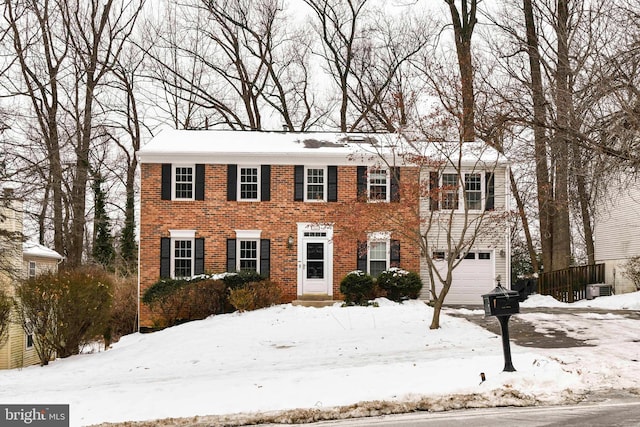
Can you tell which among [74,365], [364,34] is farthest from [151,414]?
[364,34]

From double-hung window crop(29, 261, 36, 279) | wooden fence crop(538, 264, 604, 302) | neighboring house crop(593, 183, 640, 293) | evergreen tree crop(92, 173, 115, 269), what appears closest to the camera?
double-hung window crop(29, 261, 36, 279)

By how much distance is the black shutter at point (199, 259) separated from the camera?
1009 inches

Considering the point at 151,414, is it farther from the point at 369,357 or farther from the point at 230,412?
the point at 369,357

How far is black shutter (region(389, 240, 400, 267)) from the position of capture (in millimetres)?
25719

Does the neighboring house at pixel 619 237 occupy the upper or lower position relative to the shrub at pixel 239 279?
upper

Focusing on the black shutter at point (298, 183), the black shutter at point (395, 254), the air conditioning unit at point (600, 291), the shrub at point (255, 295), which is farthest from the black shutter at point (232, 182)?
the air conditioning unit at point (600, 291)

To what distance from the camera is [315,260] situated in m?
25.7

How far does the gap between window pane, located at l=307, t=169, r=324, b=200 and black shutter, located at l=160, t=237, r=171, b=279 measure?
5270mm

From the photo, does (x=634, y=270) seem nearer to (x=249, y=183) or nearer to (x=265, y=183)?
(x=265, y=183)

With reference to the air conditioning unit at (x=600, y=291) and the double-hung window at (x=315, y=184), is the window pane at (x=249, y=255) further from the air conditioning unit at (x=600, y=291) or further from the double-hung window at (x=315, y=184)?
the air conditioning unit at (x=600, y=291)

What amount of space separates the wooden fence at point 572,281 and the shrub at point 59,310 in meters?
17.7

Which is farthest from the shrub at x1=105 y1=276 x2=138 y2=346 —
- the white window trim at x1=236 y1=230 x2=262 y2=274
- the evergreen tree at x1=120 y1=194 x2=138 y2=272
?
the evergreen tree at x1=120 y1=194 x2=138 y2=272

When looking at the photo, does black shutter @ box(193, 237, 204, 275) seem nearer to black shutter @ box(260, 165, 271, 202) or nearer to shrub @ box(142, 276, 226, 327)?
shrub @ box(142, 276, 226, 327)

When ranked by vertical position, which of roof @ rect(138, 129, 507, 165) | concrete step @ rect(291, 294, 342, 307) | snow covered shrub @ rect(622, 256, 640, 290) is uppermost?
roof @ rect(138, 129, 507, 165)
